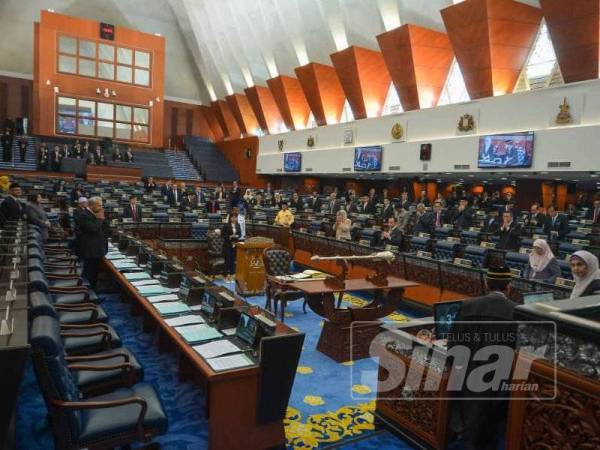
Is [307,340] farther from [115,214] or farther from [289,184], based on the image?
[289,184]

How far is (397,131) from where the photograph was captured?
52.5ft

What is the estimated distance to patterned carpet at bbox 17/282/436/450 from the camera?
2.97m

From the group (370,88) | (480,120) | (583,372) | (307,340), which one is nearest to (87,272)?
(307,340)

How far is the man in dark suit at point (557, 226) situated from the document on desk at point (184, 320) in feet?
28.0

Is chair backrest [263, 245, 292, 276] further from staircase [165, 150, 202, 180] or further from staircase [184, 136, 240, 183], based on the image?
staircase [184, 136, 240, 183]

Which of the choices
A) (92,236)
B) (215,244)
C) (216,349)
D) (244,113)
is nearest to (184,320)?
(216,349)

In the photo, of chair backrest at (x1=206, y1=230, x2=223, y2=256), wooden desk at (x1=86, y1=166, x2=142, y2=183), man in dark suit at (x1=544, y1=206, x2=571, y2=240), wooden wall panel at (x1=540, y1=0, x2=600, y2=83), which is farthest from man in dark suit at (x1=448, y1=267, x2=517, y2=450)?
wooden desk at (x1=86, y1=166, x2=142, y2=183)

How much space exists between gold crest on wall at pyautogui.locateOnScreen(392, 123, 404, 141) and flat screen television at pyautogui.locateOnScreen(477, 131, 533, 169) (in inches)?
132

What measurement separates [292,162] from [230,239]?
1415cm

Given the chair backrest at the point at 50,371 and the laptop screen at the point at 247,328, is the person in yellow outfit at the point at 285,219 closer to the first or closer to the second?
the laptop screen at the point at 247,328

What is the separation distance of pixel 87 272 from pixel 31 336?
3935 millimetres

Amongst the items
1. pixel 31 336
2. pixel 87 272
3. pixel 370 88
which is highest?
pixel 370 88

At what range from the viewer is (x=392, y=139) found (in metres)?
16.3

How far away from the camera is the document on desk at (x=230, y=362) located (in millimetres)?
2553
